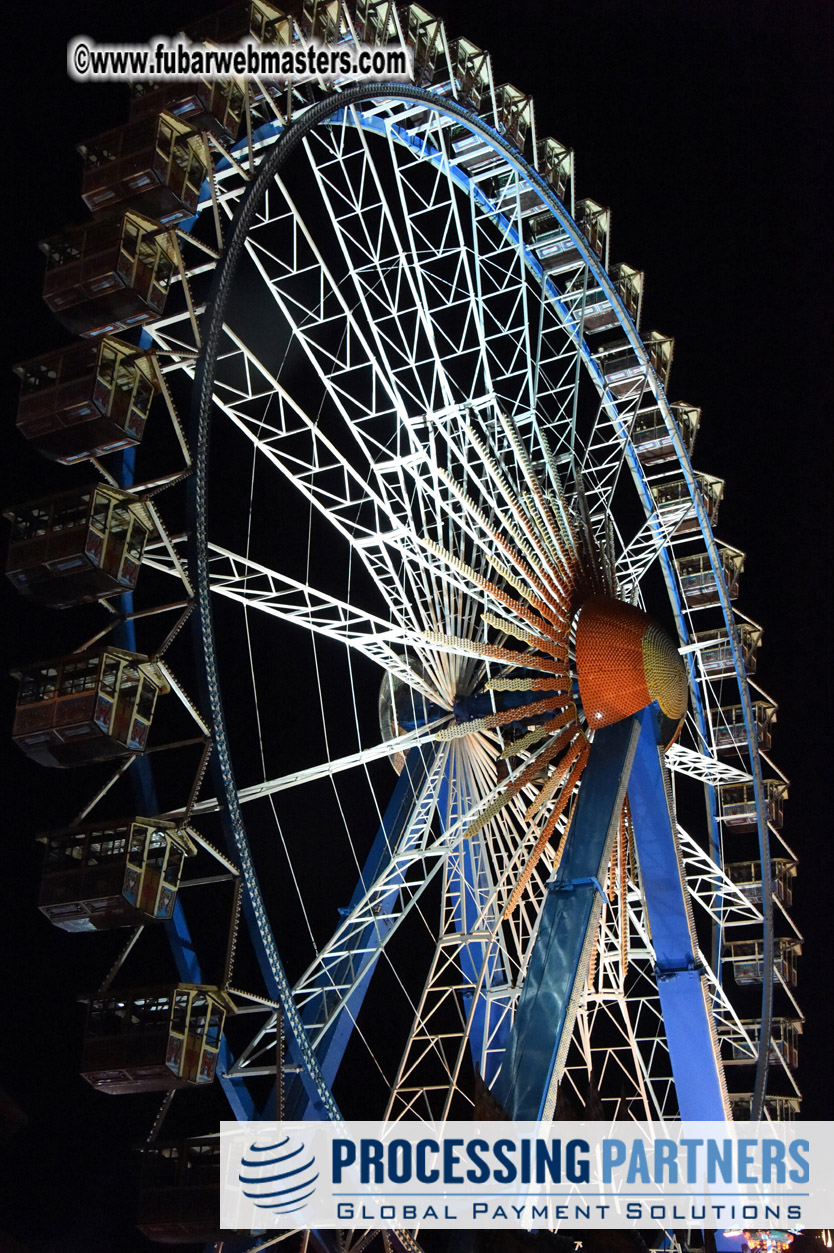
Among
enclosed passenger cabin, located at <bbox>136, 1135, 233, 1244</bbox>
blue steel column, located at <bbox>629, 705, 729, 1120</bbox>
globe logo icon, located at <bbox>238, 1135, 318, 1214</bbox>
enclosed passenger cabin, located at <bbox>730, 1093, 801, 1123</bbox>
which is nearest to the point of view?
enclosed passenger cabin, located at <bbox>136, 1135, 233, 1244</bbox>

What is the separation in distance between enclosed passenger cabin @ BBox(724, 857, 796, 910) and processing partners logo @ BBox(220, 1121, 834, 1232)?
7463 millimetres

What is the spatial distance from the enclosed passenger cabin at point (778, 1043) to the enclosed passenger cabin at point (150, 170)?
1698 centimetres

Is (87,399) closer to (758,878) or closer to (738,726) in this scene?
(738,726)

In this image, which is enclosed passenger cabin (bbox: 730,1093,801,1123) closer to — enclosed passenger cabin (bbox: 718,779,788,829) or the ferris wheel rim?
enclosed passenger cabin (bbox: 718,779,788,829)

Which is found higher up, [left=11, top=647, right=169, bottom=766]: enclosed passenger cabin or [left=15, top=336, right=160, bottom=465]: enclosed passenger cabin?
[left=15, top=336, right=160, bottom=465]: enclosed passenger cabin

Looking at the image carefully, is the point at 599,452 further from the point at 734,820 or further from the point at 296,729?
the point at 296,729

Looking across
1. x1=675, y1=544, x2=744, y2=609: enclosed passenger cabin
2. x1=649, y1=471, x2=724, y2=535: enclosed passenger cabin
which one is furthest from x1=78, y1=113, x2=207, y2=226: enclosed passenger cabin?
x1=675, y1=544, x2=744, y2=609: enclosed passenger cabin

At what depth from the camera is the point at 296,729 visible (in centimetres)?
3444

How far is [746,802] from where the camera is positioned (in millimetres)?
24125

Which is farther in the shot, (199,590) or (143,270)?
(143,270)

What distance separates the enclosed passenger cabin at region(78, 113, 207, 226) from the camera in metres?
13.1

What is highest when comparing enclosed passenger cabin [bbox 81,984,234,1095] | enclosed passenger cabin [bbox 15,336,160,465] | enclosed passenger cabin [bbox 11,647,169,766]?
enclosed passenger cabin [bbox 15,336,160,465]

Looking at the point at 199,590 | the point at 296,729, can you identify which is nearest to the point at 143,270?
the point at 199,590

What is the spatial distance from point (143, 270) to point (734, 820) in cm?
1580
